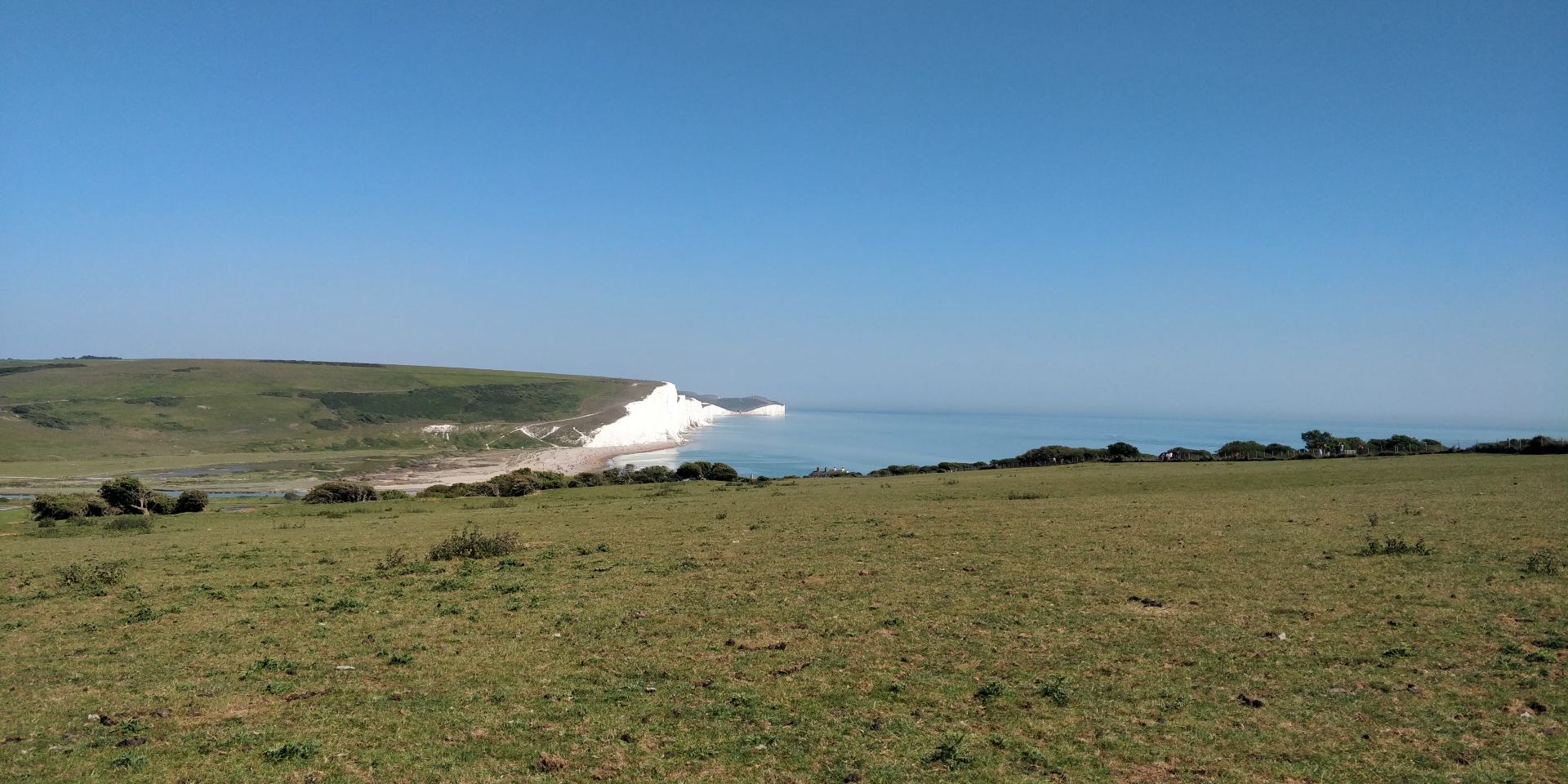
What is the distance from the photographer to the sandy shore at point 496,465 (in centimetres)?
7641

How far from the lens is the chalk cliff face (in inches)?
5207

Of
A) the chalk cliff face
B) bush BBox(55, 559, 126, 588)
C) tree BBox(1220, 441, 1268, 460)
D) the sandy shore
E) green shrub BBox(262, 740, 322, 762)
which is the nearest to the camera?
green shrub BBox(262, 740, 322, 762)

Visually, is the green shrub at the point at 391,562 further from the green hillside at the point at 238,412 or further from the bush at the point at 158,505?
the green hillside at the point at 238,412

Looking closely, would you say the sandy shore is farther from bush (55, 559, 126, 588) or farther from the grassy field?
the grassy field

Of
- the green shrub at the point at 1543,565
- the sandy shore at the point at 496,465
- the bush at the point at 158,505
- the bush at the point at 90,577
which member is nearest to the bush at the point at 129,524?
the bush at the point at 158,505

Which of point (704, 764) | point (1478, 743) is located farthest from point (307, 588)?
point (1478, 743)

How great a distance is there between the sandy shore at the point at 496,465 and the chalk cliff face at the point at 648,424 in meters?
3.54

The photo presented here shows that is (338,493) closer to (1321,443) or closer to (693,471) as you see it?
(693,471)

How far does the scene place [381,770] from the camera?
21.8 feet

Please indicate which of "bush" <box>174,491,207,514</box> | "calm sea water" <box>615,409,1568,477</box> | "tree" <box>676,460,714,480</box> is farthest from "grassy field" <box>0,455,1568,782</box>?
"calm sea water" <box>615,409,1568,477</box>

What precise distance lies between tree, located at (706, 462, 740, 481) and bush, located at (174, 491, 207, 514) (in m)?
25.8

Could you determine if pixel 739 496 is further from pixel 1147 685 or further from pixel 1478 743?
pixel 1478 743

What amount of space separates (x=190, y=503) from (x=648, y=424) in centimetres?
11277

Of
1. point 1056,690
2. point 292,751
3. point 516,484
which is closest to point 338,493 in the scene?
point 516,484
